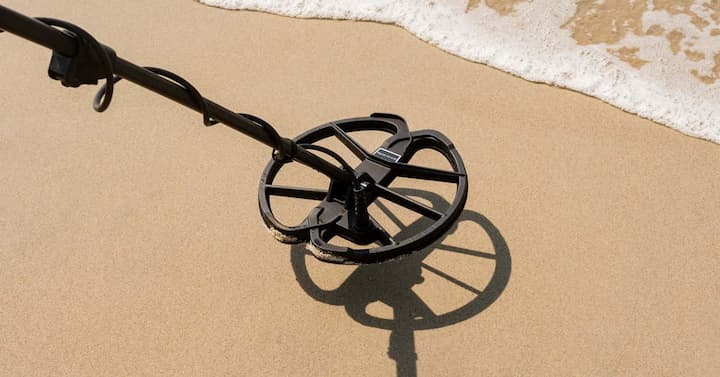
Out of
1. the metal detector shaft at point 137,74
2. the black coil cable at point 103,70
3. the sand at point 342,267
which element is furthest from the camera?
the sand at point 342,267

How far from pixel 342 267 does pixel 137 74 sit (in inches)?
69.4

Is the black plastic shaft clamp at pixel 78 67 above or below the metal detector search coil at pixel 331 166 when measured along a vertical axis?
above

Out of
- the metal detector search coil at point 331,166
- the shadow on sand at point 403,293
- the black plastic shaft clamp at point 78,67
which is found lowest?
the shadow on sand at point 403,293

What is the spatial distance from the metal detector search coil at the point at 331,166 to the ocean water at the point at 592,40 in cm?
188

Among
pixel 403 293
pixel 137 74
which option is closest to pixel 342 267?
pixel 403 293

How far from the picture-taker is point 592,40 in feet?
17.4

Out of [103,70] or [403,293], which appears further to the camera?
[403,293]

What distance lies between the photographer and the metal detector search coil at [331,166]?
1.80m

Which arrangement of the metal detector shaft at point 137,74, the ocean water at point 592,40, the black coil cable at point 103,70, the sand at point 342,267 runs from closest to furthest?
the metal detector shaft at point 137,74 → the black coil cable at point 103,70 → the sand at point 342,267 → the ocean water at point 592,40

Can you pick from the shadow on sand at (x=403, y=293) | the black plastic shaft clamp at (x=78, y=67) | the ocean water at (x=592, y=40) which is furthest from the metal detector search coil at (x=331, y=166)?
the ocean water at (x=592, y=40)

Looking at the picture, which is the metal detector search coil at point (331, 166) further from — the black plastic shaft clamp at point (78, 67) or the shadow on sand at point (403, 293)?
the shadow on sand at point (403, 293)

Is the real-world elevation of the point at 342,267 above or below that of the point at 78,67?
below

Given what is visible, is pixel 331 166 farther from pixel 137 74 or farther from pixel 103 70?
pixel 103 70

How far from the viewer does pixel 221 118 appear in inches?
87.5
